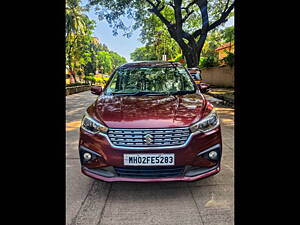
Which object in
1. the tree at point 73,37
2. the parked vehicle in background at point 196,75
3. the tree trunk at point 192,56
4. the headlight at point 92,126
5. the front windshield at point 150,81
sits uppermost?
the tree at point 73,37

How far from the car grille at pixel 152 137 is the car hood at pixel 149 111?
0.05m

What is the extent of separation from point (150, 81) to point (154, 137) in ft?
4.75

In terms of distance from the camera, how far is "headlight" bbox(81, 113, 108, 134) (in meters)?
2.67

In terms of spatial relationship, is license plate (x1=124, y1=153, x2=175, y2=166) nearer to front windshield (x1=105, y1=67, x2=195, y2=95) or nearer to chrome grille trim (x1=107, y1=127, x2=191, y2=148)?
chrome grille trim (x1=107, y1=127, x2=191, y2=148)

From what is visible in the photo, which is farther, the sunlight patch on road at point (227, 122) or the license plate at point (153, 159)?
the sunlight patch on road at point (227, 122)

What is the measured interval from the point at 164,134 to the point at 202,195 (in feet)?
2.95

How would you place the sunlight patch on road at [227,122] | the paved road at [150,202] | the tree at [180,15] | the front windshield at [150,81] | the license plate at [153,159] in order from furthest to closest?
the tree at [180,15], the sunlight patch on road at [227,122], the front windshield at [150,81], the license plate at [153,159], the paved road at [150,202]

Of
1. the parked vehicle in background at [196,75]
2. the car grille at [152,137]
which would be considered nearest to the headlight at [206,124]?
the car grille at [152,137]

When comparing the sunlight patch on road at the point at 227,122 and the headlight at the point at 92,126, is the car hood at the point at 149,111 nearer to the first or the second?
the headlight at the point at 92,126

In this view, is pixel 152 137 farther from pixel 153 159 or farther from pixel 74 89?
pixel 74 89

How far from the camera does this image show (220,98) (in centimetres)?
1284

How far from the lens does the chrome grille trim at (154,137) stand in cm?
254
